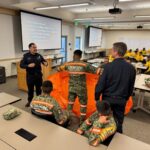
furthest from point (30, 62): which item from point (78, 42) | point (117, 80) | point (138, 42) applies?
point (138, 42)

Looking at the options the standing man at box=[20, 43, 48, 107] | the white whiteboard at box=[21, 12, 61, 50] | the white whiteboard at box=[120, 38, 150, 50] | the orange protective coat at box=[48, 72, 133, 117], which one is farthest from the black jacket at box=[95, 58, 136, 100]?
the white whiteboard at box=[120, 38, 150, 50]

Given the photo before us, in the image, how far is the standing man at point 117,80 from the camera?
182 centimetres

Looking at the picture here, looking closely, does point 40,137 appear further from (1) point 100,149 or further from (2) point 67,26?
(2) point 67,26

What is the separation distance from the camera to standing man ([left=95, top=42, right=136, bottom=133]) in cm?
182

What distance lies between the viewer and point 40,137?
145 cm

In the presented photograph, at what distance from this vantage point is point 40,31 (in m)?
6.82

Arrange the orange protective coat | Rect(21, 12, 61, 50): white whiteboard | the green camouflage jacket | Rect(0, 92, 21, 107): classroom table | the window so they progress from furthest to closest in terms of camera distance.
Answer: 1. the window
2. Rect(21, 12, 61, 50): white whiteboard
3. the orange protective coat
4. the green camouflage jacket
5. Rect(0, 92, 21, 107): classroom table

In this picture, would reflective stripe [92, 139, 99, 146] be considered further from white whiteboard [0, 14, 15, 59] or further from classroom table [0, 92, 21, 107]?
white whiteboard [0, 14, 15, 59]

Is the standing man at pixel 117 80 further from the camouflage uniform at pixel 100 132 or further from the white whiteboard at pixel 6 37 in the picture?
the white whiteboard at pixel 6 37

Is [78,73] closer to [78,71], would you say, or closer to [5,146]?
[78,71]

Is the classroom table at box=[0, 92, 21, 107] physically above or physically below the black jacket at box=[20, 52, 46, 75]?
below

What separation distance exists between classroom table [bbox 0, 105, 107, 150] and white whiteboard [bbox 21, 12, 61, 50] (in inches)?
194

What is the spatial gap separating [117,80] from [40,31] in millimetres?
5823

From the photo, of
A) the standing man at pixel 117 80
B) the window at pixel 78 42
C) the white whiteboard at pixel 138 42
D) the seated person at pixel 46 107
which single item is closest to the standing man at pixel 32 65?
the seated person at pixel 46 107
